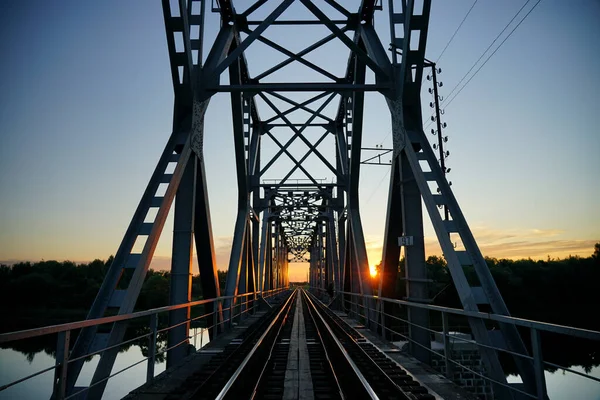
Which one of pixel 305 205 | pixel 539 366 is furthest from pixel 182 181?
pixel 305 205

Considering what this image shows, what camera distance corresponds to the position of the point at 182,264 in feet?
25.7

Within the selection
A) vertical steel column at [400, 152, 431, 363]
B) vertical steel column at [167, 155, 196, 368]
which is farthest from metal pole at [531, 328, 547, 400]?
vertical steel column at [167, 155, 196, 368]

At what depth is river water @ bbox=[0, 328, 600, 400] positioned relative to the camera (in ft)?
78.5

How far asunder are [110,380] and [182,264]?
82.3ft

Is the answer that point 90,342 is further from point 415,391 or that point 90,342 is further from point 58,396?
point 415,391

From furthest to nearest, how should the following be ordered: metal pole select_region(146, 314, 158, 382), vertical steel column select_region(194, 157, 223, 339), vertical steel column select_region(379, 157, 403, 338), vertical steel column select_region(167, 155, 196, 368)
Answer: vertical steel column select_region(194, 157, 223, 339) → vertical steel column select_region(379, 157, 403, 338) → vertical steel column select_region(167, 155, 196, 368) → metal pole select_region(146, 314, 158, 382)

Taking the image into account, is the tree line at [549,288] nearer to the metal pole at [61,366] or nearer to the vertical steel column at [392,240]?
the vertical steel column at [392,240]

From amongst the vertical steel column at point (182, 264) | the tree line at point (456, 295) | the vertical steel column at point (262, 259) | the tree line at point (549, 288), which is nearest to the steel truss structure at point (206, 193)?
the vertical steel column at point (182, 264)

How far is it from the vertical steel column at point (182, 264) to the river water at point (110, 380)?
12.8 m

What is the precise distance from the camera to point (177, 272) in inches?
306

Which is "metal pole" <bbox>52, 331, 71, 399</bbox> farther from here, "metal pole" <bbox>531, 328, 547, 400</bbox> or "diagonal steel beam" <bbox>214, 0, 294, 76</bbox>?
"diagonal steel beam" <bbox>214, 0, 294, 76</bbox>

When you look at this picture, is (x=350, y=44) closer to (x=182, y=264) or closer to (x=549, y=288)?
(x=182, y=264)

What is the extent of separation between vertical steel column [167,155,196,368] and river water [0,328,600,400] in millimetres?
12796

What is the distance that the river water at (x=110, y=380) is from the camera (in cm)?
2392
